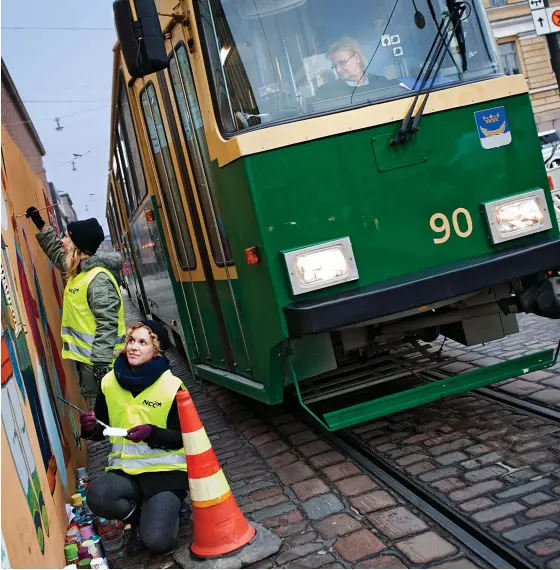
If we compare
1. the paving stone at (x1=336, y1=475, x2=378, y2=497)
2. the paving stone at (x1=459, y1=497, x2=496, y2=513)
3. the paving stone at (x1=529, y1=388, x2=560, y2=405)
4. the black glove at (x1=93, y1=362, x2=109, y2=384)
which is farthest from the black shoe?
the paving stone at (x1=529, y1=388, x2=560, y2=405)

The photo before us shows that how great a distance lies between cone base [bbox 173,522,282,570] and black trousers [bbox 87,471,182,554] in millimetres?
154

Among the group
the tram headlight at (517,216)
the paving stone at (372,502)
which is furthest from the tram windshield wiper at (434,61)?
the paving stone at (372,502)

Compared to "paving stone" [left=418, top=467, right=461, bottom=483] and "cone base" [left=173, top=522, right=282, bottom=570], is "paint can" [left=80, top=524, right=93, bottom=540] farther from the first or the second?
"paving stone" [left=418, top=467, right=461, bottom=483]

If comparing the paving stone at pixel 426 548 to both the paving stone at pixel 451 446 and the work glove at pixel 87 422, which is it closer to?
the paving stone at pixel 451 446

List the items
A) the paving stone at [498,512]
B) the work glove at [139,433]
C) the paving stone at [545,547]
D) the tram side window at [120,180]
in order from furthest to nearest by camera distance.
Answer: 1. the tram side window at [120,180]
2. the work glove at [139,433]
3. the paving stone at [498,512]
4. the paving stone at [545,547]

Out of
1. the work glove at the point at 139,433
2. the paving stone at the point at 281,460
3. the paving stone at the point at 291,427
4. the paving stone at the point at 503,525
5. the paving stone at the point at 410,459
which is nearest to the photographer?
the paving stone at the point at 503,525

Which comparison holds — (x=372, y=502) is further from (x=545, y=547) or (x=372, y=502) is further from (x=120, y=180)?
(x=120, y=180)

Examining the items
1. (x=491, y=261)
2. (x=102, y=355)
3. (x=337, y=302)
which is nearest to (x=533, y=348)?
(x=491, y=261)

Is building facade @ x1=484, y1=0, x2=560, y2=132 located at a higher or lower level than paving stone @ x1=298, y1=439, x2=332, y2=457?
higher

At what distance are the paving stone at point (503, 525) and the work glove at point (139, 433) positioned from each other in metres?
1.78

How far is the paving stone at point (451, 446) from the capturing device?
5.14 meters

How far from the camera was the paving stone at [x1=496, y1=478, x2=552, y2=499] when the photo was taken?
4.26 m

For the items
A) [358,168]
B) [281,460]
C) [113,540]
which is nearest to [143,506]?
[113,540]

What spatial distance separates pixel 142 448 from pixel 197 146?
223cm
